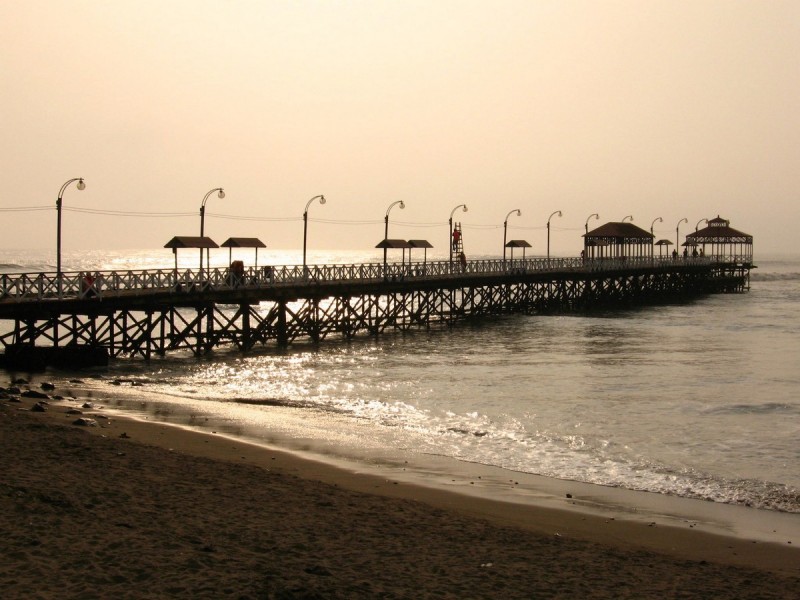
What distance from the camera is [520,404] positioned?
2167 centimetres

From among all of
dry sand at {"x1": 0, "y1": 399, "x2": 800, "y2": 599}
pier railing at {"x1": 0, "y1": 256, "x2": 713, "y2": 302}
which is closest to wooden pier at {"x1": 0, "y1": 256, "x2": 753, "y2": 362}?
pier railing at {"x1": 0, "y1": 256, "x2": 713, "y2": 302}

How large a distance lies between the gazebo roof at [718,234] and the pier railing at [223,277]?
3210 centimetres

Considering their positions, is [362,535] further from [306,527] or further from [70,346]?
[70,346]

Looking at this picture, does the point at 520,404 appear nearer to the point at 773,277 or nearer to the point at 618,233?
the point at 618,233

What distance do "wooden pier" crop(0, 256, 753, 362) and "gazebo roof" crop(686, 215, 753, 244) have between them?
70.9 feet

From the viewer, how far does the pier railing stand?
26.5 meters

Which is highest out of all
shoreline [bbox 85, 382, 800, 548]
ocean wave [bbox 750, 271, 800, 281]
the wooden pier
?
ocean wave [bbox 750, 271, 800, 281]

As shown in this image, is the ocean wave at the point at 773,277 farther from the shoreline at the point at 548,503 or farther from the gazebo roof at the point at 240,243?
the shoreline at the point at 548,503

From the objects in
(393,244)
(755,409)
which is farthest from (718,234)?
(755,409)

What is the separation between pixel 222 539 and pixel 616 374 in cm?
2079

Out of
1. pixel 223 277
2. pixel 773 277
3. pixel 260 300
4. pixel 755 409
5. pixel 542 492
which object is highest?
pixel 773 277

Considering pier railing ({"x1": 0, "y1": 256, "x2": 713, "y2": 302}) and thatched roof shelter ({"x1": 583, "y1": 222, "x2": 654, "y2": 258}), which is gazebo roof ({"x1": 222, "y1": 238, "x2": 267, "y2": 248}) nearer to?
pier railing ({"x1": 0, "y1": 256, "x2": 713, "y2": 302})

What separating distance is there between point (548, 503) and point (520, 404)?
31.3 ft

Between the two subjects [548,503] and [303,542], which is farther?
[548,503]
